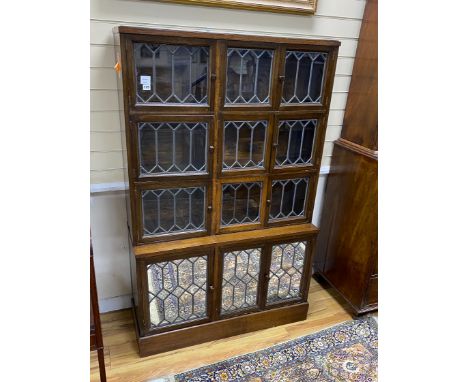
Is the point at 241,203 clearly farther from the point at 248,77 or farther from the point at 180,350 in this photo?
the point at 180,350

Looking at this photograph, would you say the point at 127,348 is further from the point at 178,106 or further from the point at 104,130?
the point at 178,106

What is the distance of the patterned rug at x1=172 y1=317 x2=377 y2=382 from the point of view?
1.76m

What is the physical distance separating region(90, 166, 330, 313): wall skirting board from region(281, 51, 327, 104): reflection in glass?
66cm

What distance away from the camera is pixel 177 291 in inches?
71.9

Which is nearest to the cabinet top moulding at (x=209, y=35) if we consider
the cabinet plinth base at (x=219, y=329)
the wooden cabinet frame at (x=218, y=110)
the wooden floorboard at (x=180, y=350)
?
the wooden cabinet frame at (x=218, y=110)

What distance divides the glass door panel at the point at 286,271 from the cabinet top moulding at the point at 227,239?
78mm

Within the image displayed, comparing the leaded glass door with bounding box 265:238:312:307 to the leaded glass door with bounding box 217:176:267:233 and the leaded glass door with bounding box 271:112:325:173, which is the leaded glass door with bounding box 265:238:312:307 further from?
the leaded glass door with bounding box 271:112:325:173

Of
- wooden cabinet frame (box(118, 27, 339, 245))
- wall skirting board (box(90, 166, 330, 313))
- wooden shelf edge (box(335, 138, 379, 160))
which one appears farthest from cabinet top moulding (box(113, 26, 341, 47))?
wall skirting board (box(90, 166, 330, 313))

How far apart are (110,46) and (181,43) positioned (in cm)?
42

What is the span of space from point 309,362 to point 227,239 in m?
0.78

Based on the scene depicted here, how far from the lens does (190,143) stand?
1604 millimetres

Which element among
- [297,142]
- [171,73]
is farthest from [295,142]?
[171,73]

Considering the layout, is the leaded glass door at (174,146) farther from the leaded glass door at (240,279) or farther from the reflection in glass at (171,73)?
the leaded glass door at (240,279)
